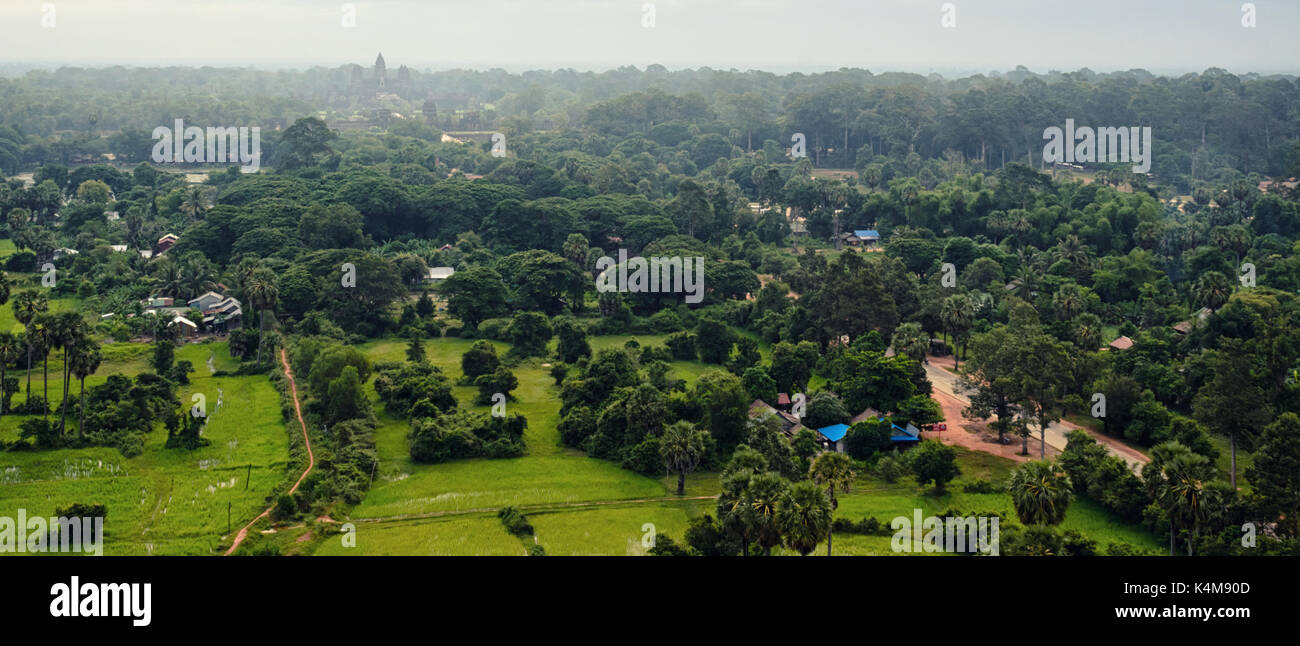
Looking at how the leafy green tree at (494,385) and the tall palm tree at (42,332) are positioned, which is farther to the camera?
the leafy green tree at (494,385)

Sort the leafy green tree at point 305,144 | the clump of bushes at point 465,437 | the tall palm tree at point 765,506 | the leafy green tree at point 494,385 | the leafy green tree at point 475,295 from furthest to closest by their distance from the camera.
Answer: the leafy green tree at point 305,144 → the leafy green tree at point 475,295 → the leafy green tree at point 494,385 → the clump of bushes at point 465,437 → the tall palm tree at point 765,506

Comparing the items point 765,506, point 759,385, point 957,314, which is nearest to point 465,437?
point 759,385

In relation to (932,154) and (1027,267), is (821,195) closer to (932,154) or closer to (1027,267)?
(1027,267)

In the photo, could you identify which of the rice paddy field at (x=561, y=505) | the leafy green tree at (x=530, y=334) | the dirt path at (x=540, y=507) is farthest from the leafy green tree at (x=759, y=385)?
the leafy green tree at (x=530, y=334)

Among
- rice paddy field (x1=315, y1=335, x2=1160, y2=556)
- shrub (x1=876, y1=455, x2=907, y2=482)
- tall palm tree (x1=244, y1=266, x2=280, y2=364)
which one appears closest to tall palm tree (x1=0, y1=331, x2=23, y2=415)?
tall palm tree (x1=244, y1=266, x2=280, y2=364)

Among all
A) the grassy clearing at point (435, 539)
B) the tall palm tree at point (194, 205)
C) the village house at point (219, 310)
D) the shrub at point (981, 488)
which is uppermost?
the tall palm tree at point (194, 205)

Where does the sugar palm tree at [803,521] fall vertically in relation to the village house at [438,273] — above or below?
below

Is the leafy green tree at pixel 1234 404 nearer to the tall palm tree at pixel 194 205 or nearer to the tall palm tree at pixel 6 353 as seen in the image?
the tall palm tree at pixel 6 353

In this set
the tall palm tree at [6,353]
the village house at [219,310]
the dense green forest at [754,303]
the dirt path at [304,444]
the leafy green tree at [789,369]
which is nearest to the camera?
the dirt path at [304,444]
